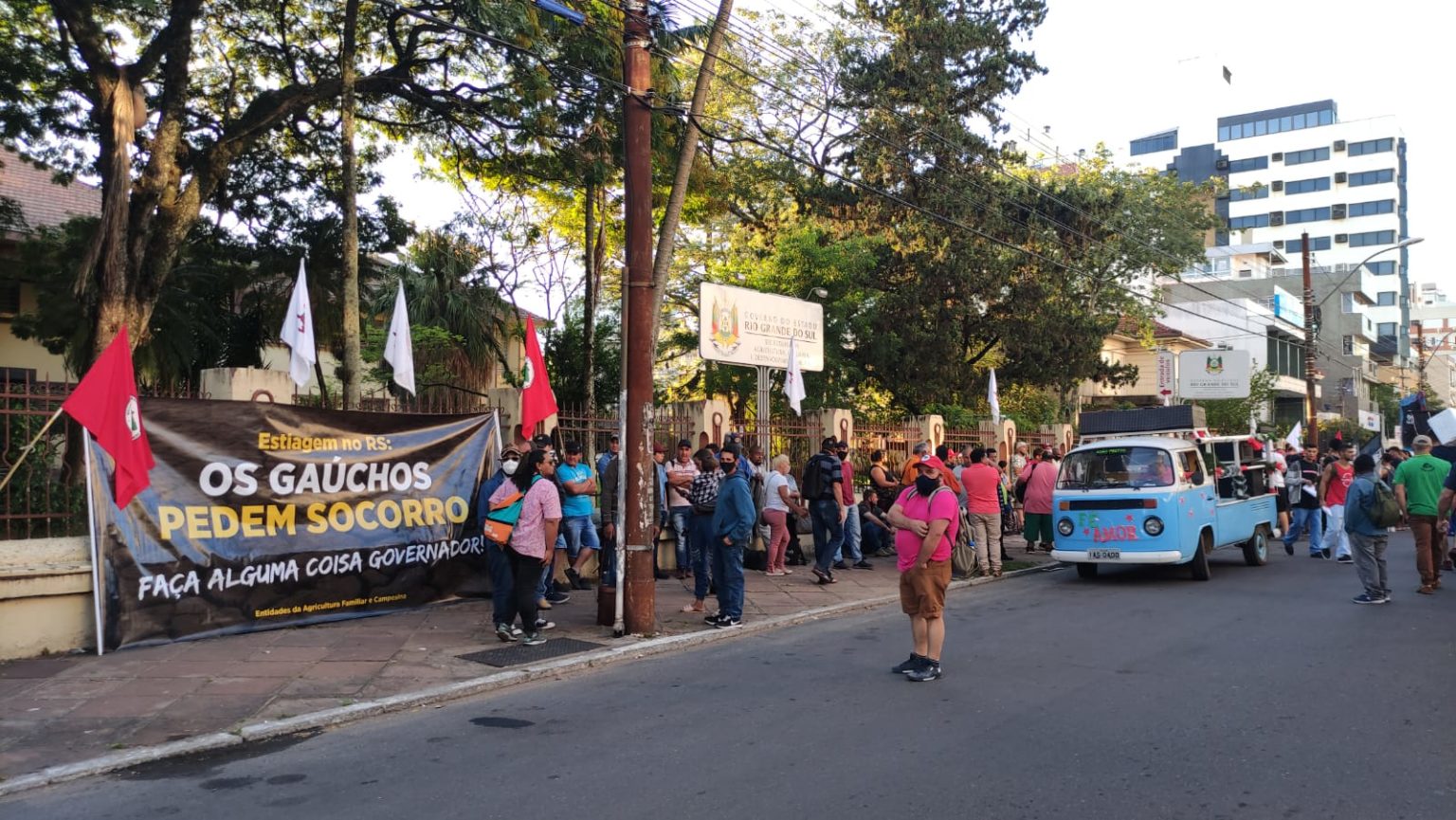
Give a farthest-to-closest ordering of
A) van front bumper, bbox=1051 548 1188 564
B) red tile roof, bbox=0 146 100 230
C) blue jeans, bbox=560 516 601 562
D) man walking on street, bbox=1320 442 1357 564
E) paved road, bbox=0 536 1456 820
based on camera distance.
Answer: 1. red tile roof, bbox=0 146 100 230
2. man walking on street, bbox=1320 442 1357 564
3. van front bumper, bbox=1051 548 1188 564
4. blue jeans, bbox=560 516 601 562
5. paved road, bbox=0 536 1456 820

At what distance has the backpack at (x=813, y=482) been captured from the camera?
1330 centimetres

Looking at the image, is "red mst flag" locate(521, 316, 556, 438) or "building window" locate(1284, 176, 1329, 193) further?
"building window" locate(1284, 176, 1329, 193)

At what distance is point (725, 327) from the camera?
1526 centimetres

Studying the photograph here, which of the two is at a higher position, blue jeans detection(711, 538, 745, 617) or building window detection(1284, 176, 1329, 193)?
building window detection(1284, 176, 1329, 193)

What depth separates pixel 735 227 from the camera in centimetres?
2848

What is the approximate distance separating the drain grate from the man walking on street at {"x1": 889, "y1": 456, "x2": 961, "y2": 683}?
2.82 meters

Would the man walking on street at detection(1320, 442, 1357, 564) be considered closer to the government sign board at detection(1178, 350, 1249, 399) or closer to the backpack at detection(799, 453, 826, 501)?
the backpack at detection(799, 453, 826, 501)

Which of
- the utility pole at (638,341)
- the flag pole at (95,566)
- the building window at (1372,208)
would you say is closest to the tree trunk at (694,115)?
the utility pole at (638,341)

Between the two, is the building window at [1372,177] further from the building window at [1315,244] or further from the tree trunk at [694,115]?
the tree trunk at [694,115]

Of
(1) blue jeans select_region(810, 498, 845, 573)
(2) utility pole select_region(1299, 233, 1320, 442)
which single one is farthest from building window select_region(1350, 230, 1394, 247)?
(1) blue jeans select_region(810, 498, 845, 573)

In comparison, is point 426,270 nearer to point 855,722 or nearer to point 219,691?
point 219,691

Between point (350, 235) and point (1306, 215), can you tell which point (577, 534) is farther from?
point (1306, 215)

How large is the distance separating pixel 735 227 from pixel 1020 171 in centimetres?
891

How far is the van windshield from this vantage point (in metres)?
12.6
